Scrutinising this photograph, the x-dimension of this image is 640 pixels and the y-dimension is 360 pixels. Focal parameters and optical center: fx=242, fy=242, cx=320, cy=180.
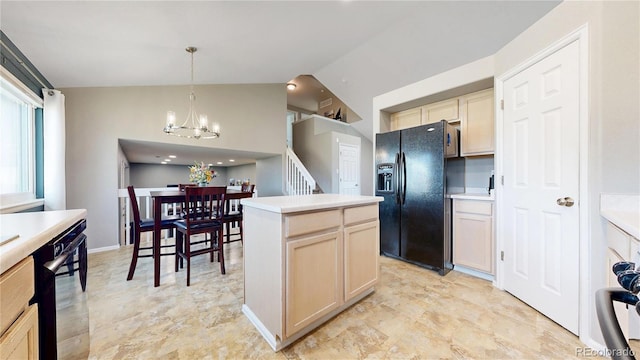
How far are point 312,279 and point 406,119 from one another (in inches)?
103

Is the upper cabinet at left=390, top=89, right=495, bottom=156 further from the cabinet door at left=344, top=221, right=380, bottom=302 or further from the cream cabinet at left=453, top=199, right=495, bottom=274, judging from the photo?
the cabinet door at left=344, top=221, right=380, bottom=302

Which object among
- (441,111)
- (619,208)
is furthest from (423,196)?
(619,208)

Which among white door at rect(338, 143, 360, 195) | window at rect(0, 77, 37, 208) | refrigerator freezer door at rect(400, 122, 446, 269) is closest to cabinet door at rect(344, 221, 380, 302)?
refrigerator freezer door at rect(400, 122, 446, 269)

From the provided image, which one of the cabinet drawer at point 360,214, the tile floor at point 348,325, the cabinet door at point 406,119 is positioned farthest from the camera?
the cabinet door at point 406,119

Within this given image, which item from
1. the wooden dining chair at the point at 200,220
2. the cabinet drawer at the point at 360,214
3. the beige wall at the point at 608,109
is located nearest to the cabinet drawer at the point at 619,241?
the beige wall at the point at 608,109

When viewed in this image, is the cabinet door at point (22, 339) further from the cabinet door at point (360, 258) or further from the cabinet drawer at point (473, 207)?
the cabinet drawer at point (473, 207)

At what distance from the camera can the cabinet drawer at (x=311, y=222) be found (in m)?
1.43

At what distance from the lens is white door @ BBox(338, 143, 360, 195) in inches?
252

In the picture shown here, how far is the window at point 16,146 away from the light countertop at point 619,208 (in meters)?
4.21

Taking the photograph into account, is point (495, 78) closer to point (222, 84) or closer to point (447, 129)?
point (447, 129)

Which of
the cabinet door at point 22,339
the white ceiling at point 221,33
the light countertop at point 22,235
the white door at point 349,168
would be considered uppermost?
the white ceiling at point 221,33

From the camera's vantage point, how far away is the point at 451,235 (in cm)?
274

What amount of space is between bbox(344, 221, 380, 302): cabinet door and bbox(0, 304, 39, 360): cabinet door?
150cm

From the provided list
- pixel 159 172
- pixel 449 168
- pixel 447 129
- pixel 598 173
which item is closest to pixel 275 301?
pixel 598 173
